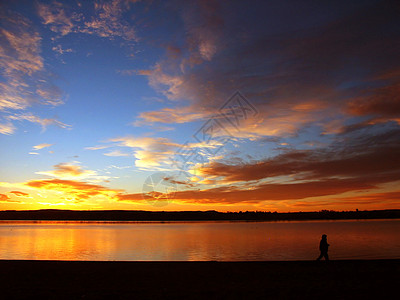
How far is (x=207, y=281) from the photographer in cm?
1742

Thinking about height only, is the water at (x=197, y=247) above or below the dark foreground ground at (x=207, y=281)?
below

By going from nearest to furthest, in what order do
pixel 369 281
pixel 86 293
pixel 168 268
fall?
pixel 86 293
pixel 369 281
pixel 168 268

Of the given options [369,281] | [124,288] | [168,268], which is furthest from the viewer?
[168,268]

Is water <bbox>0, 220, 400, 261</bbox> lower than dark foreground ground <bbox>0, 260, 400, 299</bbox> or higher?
lower

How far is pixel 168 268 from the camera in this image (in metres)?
21.6

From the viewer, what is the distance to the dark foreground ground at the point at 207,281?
14586mm

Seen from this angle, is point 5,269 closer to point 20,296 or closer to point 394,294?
point 20,296

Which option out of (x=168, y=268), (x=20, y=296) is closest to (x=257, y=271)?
(x=168, y=268)

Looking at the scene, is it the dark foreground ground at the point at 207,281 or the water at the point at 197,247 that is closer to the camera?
the dark foreground ground at the point at 207,281

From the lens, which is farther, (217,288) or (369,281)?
(369,281)

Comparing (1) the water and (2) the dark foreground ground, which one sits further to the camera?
(1) the water

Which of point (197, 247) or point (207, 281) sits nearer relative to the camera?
point (207, 281)

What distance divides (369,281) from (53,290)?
1518cm

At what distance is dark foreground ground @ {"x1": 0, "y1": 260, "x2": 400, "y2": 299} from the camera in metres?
14.6
